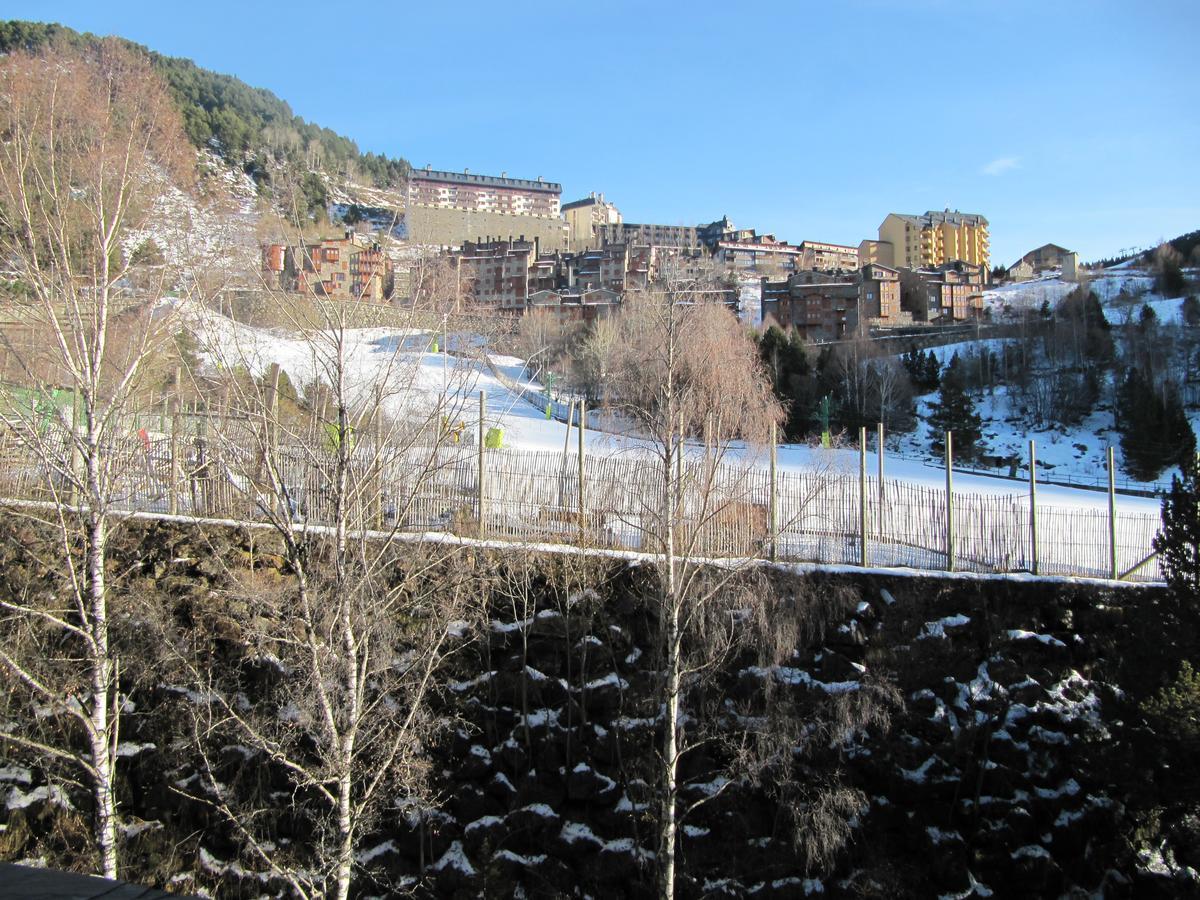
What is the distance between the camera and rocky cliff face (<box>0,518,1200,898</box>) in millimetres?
10344

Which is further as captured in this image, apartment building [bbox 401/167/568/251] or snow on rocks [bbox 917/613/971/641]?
apartment building [bbox 401/167/568/251]

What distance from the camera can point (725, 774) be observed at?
36.1 ft

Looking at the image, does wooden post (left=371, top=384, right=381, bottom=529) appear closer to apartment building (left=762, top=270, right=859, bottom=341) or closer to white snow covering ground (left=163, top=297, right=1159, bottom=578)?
white snow covering ground (left=163, top=297, right=1159, bottom=578)

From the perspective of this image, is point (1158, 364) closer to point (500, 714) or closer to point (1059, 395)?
point (1059, 395)

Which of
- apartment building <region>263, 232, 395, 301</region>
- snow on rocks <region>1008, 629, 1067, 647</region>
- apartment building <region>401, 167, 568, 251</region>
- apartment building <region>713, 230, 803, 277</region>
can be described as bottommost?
snow on rocks <region>1008, 629, 1067, 647</region>

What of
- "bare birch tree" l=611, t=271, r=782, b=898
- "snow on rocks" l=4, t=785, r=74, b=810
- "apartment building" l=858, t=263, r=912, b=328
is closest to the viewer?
"bare birch tree" l=611, t=271, r=782, b=898

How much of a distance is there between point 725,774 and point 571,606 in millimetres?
3327

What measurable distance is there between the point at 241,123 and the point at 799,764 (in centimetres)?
8478

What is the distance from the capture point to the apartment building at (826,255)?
110812 mm

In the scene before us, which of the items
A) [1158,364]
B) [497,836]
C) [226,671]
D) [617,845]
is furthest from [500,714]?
[1158,364]

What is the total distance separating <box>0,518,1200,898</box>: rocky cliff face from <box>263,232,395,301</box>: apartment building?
566cm

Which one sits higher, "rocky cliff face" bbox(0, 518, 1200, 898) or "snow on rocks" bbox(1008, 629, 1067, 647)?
"snow on rocks" bbox(1008, 629, 1067, 647)

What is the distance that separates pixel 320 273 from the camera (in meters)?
7.38

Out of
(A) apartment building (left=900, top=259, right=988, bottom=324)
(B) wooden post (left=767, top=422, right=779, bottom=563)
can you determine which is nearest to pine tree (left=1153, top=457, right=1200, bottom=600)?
(B) wooden post (left=767, top=422, right=779, bottom=563)
